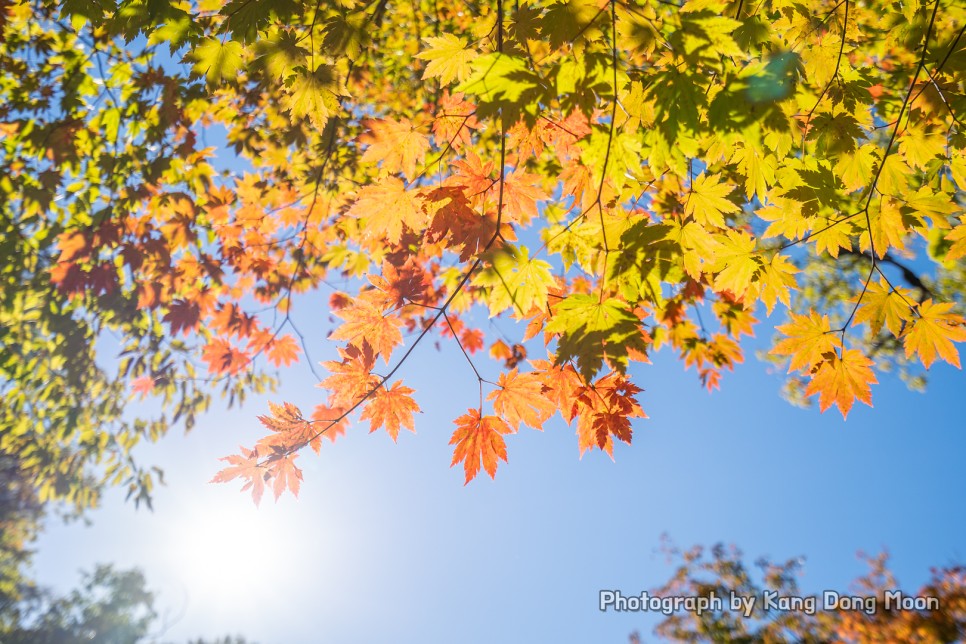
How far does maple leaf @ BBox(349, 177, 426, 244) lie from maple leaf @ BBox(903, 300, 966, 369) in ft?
7.17

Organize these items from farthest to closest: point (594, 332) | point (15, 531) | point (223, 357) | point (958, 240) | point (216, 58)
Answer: point (15, 531) → point (223, 357) → point (216, 58) → point (958, 240) → point (594, 332)

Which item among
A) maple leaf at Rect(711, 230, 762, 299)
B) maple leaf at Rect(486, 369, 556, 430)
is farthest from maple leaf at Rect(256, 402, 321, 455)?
maple leaf at Rect(711, 230, 762, 299)

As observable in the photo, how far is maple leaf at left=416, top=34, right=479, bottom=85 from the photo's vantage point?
75.5 inches

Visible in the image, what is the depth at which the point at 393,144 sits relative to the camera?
84.2 inches

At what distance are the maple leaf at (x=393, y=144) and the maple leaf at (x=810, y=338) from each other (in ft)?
6.06

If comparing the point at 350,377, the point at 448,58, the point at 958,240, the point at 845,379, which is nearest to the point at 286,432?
the point at 350,377

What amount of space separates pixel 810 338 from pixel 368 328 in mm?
2014

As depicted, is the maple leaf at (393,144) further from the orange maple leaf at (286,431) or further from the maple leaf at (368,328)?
the orange maple leaf at (286,431)

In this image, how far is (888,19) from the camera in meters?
2.58

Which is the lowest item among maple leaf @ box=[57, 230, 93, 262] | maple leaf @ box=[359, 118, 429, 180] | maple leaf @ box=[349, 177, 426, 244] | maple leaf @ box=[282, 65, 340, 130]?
maple leaf @ box=[349, 177, 426, 244]

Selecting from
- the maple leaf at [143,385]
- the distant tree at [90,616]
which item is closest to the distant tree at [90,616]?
the distant tree at [90,616]

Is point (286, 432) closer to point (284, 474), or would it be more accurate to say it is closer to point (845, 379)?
point (284, 474)

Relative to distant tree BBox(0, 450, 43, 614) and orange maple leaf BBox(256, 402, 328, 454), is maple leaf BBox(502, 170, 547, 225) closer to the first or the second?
orange maple leaf BBox(256, 402, 328, 454)

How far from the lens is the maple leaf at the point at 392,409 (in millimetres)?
2094
